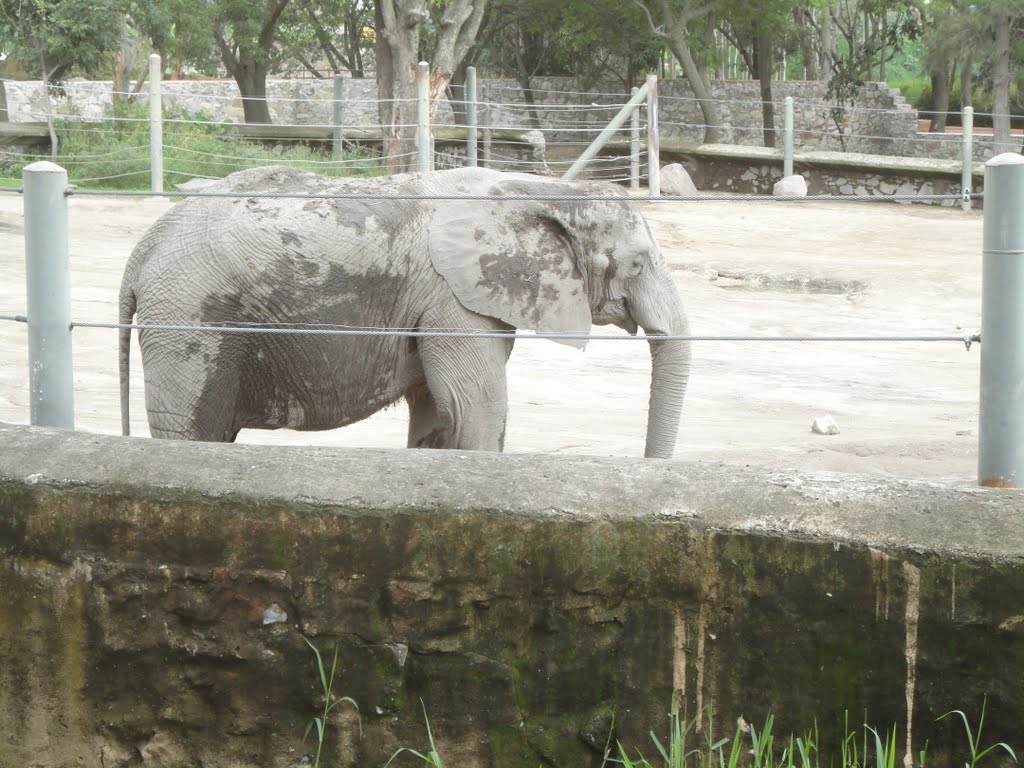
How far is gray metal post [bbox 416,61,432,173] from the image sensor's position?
16656 millimetres

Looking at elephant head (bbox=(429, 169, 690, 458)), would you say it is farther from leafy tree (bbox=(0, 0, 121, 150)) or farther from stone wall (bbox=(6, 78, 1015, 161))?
stone wall (bbox=(6, 78, 1015, 161))

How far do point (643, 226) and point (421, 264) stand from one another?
3.09 ft

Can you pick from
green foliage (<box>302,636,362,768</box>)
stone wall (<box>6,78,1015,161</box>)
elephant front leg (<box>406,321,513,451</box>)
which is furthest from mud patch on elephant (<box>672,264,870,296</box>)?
stone wall (<box>6,78,1015,161</box>)

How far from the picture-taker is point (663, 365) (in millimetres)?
5711

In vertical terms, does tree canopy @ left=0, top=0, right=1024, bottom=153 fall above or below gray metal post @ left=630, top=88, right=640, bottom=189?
above

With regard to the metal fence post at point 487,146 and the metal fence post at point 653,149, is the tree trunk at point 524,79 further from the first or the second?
the metal fence post at point 653,149

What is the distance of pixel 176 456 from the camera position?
127 inches

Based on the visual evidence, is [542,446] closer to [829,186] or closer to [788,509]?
[788,509]

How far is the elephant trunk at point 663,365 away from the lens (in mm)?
5652

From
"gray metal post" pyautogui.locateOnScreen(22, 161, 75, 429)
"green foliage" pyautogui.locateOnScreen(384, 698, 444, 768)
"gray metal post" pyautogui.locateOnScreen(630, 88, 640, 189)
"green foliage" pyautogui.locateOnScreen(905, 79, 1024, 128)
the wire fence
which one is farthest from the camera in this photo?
"green foliage" pyautogui.locateOnScreen(905, 79, 1024, 128)

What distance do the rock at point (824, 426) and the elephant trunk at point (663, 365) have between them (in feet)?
7.59

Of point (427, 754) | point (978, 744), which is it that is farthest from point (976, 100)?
point (427, 754)

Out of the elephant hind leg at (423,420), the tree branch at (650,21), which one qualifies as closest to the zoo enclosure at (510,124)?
the tree branch at (650,21)

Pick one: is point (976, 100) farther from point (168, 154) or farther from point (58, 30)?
point (168, 154)
